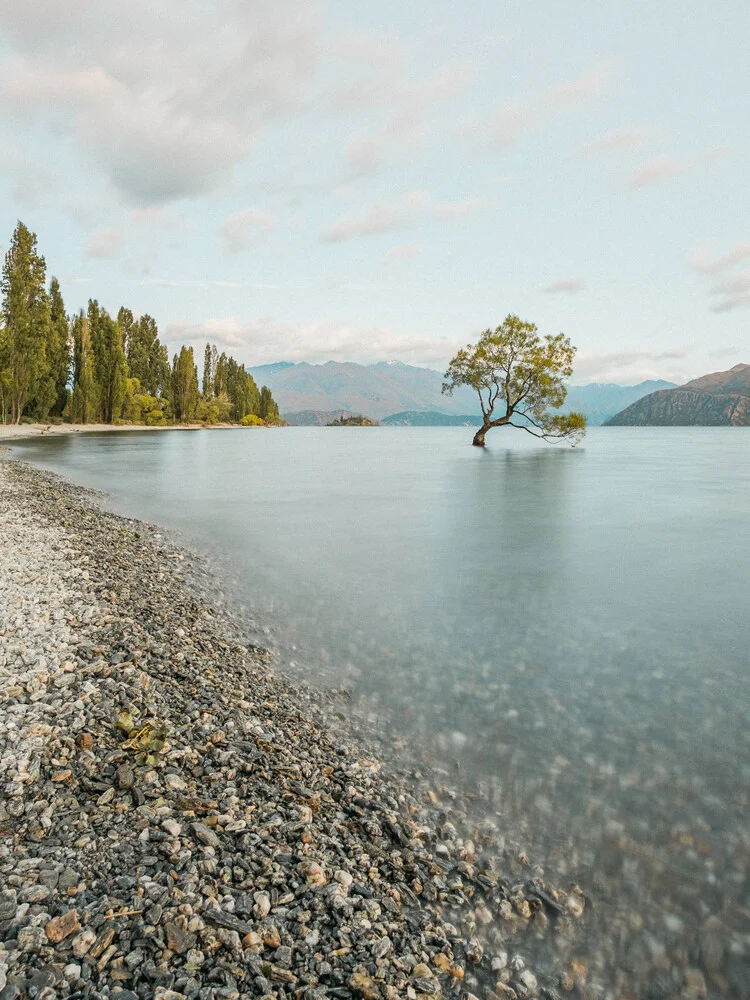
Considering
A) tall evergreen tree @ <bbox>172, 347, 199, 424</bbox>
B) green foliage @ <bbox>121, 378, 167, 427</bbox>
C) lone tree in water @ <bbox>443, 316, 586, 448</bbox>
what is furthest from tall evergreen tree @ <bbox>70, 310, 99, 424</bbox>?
lone tree in water @ <bbox>443, 316, 586, 448</bbox>

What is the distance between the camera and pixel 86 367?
340 feet

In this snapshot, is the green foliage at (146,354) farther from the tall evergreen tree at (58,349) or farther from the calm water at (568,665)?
the calm water at (568,665)

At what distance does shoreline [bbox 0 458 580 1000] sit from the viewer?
3.83m

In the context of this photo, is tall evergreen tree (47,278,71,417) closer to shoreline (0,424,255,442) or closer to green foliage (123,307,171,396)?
shoreline (0,424,255,442)

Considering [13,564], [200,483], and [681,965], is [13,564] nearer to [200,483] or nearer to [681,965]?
[681,965]

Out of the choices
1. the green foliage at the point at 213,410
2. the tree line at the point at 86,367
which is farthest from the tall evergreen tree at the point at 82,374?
the green foliage at the point at 213,410

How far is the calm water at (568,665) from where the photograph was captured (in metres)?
5.33

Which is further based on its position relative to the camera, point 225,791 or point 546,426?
point 546,426

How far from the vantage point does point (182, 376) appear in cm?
14900

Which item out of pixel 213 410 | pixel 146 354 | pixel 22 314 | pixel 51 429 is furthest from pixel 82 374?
pixel 213 410

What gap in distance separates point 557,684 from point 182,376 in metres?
154

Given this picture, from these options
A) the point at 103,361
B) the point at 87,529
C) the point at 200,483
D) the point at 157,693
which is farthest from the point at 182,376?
the point at 157,693

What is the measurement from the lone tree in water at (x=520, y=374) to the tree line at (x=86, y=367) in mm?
59904

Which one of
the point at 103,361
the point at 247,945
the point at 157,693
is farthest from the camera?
the point at 103,361
